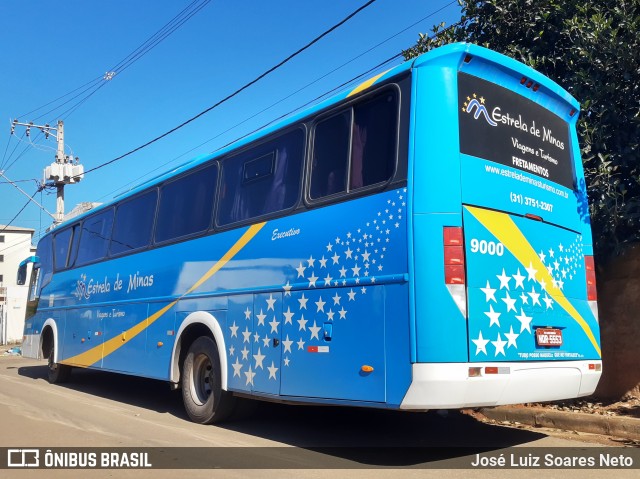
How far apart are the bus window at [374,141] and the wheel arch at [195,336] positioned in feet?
8.88

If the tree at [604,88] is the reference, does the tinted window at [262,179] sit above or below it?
below

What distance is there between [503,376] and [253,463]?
2369 mm

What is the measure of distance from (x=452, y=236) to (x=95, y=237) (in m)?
8.42

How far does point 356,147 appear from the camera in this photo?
18.8 ft

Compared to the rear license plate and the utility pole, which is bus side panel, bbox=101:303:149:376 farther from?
the utility pole

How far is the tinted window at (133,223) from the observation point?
9.46 meters

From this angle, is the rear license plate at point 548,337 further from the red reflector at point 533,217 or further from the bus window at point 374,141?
the bus window at point 374,141

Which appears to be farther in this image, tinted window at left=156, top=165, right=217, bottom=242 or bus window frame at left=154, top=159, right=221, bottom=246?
tinted window at left=156, top=165, right=217, bottom=242

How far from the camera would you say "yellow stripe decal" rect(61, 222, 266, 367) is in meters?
6.99

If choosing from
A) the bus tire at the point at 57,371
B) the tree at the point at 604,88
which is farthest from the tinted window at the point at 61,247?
the tree at the point at 604,88

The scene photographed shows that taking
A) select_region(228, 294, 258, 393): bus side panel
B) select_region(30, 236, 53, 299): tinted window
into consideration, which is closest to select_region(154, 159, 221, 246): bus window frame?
select_region(228, 294, 258, 393): bus side panel

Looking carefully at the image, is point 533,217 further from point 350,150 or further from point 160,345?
point 160,345

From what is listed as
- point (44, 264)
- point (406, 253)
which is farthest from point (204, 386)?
point (44, 264)

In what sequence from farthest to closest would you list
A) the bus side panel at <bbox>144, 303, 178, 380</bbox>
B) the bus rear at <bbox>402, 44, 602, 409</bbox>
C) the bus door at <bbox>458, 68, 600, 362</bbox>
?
the bus side panel at <bbox>144, 303, 178, 380</bbox> → the bus door at <bbox>458, 68, 600, 362</bbox> → the bus rear at <bbox>402, 44, 602, 409</bbox>
